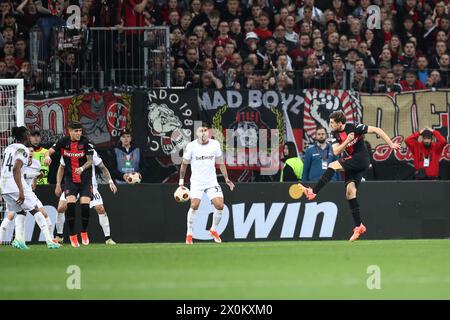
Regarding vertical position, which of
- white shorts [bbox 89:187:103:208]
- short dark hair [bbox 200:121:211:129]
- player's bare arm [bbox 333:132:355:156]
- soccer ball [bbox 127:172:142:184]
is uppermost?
short dark hair [bbox 200:121:211:129]

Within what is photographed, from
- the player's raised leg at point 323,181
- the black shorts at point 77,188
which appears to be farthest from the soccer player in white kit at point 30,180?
the player's raised leg at point 323,181

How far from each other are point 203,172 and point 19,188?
3889 mm

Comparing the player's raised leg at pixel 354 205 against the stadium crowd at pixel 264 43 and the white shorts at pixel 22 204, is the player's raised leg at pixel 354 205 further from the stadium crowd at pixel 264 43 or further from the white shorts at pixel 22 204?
the white shorts at pixel 22 204

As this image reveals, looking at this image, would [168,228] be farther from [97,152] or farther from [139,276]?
[139,276]

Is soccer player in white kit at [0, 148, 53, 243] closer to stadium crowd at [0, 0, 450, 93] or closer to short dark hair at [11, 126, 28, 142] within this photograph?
short dark hair at [11, 126, 28, 142]

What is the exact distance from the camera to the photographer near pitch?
25281 millimetres

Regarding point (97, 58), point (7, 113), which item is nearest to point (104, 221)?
point (7, 113)

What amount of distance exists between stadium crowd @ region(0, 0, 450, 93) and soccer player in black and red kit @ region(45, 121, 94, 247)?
2464mm

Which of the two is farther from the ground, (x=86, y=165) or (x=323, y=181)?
(x=86, y=165)

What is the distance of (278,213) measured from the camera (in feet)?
81.2

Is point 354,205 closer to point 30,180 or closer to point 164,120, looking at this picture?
point 164,120

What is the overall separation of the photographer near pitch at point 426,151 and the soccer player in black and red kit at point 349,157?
132 inches

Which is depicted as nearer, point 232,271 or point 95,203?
point 232,271

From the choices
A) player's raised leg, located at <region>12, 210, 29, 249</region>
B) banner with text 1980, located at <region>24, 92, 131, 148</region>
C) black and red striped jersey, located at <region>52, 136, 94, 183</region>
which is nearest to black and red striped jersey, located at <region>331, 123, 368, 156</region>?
black and red striped jersey, located at <region>52, 136, 94, 183</region>
